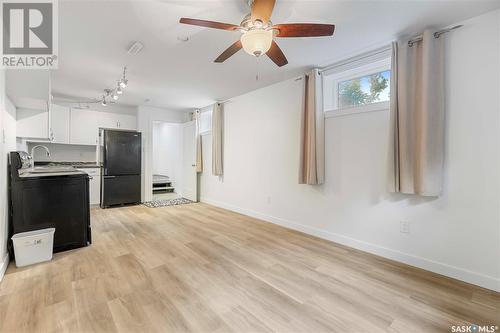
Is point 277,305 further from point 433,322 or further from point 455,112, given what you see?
point 455,112

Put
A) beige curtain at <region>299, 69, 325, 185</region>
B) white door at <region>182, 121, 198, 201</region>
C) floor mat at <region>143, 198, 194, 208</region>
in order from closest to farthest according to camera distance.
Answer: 1. beige curtain at <region>299, 69, 325, 185</region>
2. floor mat at <region>143, 198, 194, 208</region>
3. white door at <region>182, 121, 198, 201</region>

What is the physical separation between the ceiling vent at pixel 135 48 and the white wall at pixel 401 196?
215 cm

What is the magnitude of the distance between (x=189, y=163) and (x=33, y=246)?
395cm

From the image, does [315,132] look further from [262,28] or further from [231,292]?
[231,292]

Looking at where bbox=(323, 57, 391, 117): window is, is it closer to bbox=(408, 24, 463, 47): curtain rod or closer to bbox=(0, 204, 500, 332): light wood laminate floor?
bbox=(408, 24, 463, 47): curtain rod

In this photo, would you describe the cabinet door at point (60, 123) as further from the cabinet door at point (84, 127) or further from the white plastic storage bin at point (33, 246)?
the white plastic storage bin at point (33, 246)

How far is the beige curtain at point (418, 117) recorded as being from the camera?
2148 mm

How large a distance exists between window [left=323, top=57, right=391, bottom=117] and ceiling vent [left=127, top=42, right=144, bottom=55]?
240 centimetres

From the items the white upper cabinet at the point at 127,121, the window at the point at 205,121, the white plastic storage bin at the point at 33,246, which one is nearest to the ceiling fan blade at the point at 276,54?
the white plastic storage bin at the point at 33,246

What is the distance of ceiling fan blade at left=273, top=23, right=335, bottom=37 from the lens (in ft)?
5.34

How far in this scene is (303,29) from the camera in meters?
1.69

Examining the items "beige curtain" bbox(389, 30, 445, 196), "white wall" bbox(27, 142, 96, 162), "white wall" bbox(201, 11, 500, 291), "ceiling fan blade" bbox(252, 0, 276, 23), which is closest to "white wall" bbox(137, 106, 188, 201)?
"white wall" bbox(27, 142, 96, 162)

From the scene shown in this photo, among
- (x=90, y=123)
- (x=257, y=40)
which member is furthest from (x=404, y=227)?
(x=90, y=123)

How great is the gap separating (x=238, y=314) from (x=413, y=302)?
138cm
